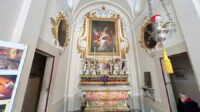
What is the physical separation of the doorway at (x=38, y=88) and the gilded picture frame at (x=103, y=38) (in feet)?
5.80

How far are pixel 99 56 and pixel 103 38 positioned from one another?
855mm

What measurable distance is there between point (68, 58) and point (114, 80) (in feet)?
6.48

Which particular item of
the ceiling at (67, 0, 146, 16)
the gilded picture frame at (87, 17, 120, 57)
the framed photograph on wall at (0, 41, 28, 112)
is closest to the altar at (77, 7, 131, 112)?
the gilded picture frame at (87, 17, 120, 57)

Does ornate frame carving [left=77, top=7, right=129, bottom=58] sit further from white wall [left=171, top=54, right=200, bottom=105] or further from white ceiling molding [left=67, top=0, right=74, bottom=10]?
white wall [left=171, top=54, right=200, bottom=105]

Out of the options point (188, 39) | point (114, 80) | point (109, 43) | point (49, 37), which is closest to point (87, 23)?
point (109, 43)

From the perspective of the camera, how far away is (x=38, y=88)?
2463 mm

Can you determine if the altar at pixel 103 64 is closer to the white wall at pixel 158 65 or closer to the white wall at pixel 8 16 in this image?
the white wall at pixel 158 65

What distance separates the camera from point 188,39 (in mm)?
1775

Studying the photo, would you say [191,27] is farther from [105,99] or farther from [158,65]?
[105,99]

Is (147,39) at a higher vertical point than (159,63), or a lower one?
higher

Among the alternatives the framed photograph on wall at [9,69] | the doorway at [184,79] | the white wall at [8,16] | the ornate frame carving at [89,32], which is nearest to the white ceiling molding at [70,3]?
the ornate frame carving at [89,32]

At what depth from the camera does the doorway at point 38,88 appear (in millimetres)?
2267

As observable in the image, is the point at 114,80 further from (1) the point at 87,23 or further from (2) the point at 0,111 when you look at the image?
(2) the point at 0,111

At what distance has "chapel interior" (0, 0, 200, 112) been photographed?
4.21ft
